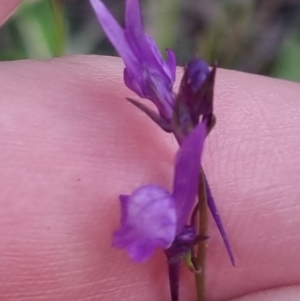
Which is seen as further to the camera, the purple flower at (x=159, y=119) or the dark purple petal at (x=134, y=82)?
the dark purple petal at (x=134, y=82)

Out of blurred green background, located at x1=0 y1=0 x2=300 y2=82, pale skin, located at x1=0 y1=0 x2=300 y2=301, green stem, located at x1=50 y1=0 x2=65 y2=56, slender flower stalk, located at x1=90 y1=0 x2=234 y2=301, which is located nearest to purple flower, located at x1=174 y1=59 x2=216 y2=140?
slender flower stalk, located at x1=90 y1=0 x2=234 y2=301

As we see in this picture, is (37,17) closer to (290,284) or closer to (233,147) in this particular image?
(233,147)

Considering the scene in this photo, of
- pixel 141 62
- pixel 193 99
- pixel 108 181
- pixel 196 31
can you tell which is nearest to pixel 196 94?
pixel 193 99

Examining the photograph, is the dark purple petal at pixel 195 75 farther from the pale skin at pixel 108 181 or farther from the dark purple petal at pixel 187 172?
the pale skin at pixel 108 181

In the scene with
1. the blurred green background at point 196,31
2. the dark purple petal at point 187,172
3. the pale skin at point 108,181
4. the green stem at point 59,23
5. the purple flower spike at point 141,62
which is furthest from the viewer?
the blurred green background at point 196,31

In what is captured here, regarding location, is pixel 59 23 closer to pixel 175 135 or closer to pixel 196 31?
pixel 175 135

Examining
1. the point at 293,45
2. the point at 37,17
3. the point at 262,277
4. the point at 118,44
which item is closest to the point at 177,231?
the point at 118,44

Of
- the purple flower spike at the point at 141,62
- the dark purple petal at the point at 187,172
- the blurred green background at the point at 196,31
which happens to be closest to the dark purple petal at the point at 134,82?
the purple flower spike at the point at 141,62

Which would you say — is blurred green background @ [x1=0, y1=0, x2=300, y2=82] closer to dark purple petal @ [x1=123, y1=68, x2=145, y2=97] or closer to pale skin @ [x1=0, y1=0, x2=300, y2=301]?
pale skin @ [x1=0, y1=0, x2=300, y2=301]

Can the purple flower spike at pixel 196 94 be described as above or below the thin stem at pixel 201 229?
above
